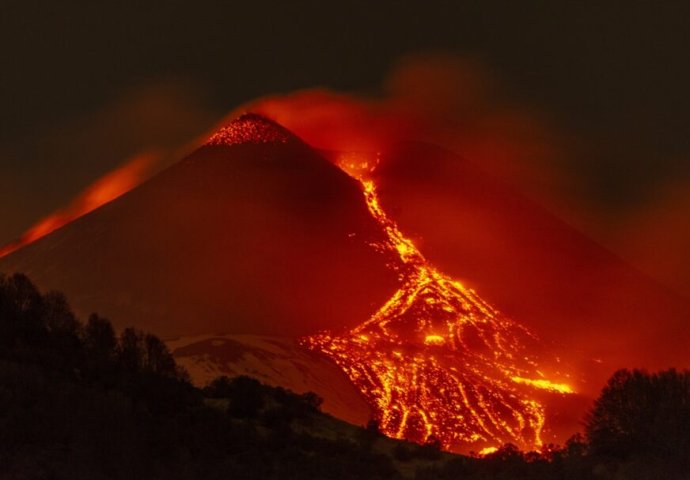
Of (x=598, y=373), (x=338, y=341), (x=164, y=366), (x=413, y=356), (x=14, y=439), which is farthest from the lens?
(x=598, y=373)

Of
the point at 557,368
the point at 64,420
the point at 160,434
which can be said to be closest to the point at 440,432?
the point at 557,368

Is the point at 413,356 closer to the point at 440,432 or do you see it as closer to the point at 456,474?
the point at 440,432

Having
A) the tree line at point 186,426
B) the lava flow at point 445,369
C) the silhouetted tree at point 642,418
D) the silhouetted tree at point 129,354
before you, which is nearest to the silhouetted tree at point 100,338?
the tree line at point 186,426

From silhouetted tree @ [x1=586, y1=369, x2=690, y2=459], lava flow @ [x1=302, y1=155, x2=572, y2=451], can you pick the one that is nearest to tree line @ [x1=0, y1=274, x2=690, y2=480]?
silhouetted tree @ [x1=586, y1=369, x2=690, y2=459]

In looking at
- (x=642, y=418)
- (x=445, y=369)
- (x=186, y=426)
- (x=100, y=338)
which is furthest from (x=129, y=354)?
(x=445, y=369)

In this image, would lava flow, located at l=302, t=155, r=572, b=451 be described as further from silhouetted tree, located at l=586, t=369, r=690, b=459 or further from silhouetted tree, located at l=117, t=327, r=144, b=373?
silhouetted tree, located at l=586, t=369, r=690, b=459

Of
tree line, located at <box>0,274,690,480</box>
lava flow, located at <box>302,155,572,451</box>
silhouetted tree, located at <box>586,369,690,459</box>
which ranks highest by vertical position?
lava flow, located at <box>302,155,572,451</box>

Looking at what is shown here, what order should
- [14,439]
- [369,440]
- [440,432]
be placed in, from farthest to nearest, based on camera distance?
[440,432], [369,440], [14,439]

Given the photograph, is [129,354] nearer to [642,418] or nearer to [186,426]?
[186,426]

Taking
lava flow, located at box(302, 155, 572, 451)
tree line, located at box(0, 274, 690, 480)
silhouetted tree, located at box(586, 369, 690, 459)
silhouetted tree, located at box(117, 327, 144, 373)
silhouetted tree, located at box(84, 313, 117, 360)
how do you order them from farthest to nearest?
1. lava flow, located at box(302, 155, 572, 451)
2. silhouetted tree, located at box(84, 313, 117, 360)
3. silhouetted tree, located at box(117, 327, 144, 373)
4. silhouetted tree, located at box(586, 369, 690, 459)
5. tree line, located at box(0, 274, 690, 480)
